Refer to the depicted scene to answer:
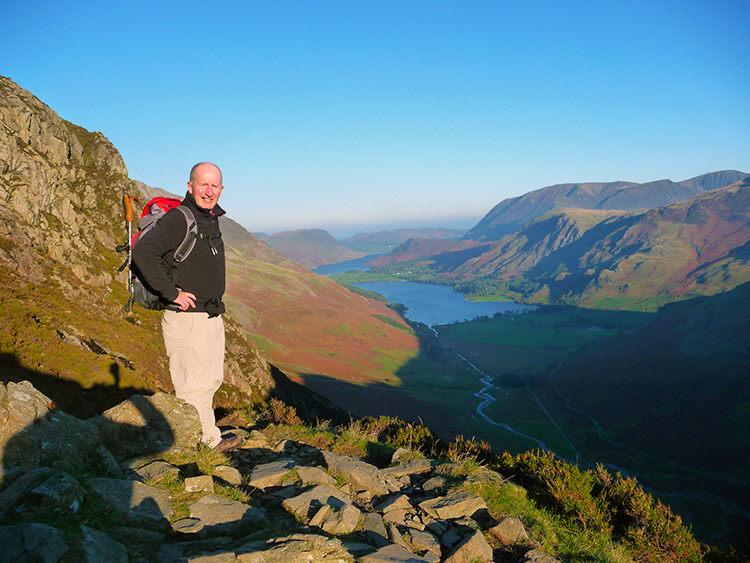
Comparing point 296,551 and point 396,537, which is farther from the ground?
point 296,551

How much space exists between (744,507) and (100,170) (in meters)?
103

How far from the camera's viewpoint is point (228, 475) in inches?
228

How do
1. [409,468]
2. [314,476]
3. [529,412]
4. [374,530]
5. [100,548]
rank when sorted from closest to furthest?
[100,548] < [374,530] < [314,476] < [409,468] < [529,412]

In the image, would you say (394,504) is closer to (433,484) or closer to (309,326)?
(433,484)

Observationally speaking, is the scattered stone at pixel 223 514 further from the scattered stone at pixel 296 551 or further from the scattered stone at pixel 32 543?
the scattered stone at pixel 32 543

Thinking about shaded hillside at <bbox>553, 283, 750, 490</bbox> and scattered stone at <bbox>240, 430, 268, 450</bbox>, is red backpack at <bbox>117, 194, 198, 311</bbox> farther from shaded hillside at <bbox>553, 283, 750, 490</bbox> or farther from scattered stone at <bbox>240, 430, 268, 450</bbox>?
shaded hillside at <bbox>553, 283, 750, 490</bbox>

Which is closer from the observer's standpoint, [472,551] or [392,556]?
[392,556]

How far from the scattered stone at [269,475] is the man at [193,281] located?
1536 millimetres

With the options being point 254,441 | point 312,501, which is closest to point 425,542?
point 312,501

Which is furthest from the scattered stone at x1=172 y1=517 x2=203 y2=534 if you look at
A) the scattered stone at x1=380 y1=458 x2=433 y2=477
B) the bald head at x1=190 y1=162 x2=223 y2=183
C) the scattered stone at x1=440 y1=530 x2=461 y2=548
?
the bald head at x1=190 y1=162 x2=223 y2=183

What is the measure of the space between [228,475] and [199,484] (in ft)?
2.71

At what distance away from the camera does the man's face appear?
231 inches

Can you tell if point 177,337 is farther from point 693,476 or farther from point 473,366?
point 473,366

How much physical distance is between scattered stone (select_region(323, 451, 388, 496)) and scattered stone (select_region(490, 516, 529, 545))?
1.75 m
